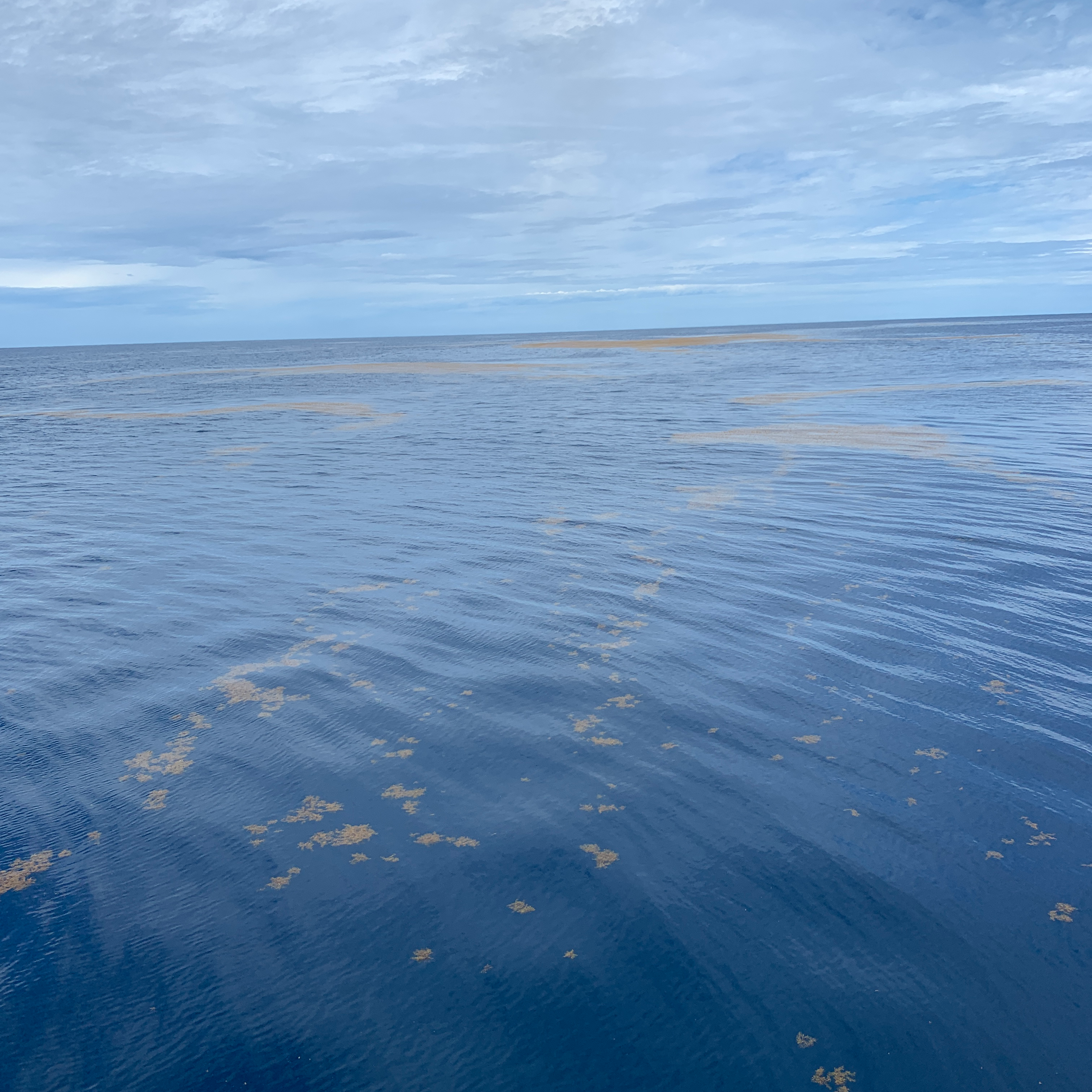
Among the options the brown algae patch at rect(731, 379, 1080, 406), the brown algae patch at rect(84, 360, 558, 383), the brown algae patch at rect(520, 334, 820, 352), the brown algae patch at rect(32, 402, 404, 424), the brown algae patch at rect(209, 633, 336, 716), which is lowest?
the brown algae patch at rect(520, 334, 820, 352)

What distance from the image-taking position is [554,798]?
26.2ft

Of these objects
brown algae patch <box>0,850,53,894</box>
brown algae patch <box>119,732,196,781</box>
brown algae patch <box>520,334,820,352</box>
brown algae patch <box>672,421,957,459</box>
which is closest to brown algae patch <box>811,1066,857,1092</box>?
brown algae patch <box>0,850,53,894</box>

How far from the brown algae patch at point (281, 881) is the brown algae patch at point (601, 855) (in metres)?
2.45

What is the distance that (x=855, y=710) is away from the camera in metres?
9.38

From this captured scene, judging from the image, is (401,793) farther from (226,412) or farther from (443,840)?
(226,412)

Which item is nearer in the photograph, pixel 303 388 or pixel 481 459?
pixel 481 459

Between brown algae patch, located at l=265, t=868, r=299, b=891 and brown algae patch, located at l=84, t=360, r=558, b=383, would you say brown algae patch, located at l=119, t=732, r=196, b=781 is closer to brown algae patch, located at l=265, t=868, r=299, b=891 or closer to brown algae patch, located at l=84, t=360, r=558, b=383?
brown algae patch, located at l=265, t=868, r=299, b=891

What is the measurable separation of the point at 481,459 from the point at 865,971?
22.9 m

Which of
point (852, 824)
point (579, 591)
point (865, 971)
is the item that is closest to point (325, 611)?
point (579, 591)

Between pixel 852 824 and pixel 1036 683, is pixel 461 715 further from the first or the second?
A: pixel 1036 683

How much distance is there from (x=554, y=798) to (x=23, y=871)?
182 inches

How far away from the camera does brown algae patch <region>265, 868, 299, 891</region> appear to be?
6875mm

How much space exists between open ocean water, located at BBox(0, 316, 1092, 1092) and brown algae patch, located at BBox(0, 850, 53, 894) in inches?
2.2

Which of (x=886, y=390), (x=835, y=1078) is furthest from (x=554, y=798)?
(x=886, y=390)
